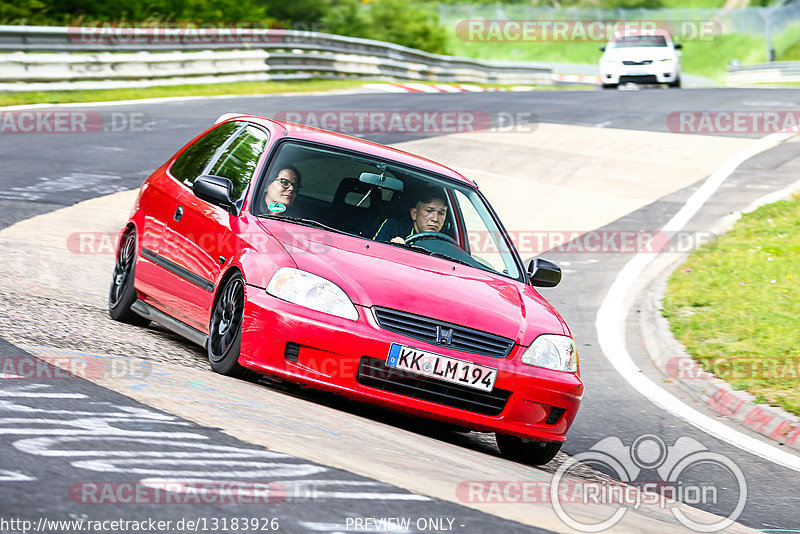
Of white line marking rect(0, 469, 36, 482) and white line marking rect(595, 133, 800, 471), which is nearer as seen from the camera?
white line marking rect(0, 469, 36, 482)

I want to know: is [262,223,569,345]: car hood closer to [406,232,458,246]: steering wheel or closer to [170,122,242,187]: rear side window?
[406,232,458,246]: steering wheel

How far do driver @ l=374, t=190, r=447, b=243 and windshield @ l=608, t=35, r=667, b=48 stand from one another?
27.3 meters

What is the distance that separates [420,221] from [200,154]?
1801 mm

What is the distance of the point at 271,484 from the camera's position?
13.8 feet

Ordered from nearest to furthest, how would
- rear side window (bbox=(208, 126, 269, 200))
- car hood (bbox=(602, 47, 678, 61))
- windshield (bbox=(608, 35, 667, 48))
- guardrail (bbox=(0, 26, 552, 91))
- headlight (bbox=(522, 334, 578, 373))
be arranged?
headlight (bbox=(522, 334, 578, 373))
rear side window (bbox=(208, 126, 269, 200))
guardrail (bbox=(0, 26, 552, 91))
car hood (bbox=(602, 47, 678, 61))
windshield (bbox=(608, 35, 667, 48))

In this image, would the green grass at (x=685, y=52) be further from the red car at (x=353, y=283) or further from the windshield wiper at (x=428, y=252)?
the windshield wiper at (x=428, y=252)

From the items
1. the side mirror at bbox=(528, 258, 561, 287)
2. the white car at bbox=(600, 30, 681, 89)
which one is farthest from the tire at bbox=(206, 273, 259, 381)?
the white car at bbox=(600, 30, 681, 89)

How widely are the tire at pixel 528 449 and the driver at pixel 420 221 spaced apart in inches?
56.7

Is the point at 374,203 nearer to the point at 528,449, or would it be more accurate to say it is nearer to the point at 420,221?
the point at 420,221

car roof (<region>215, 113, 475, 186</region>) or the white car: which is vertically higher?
car roof (<region>215, 113, 475, 186</region>)

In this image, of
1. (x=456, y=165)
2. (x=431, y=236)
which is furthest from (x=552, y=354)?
(x=456, y=165)

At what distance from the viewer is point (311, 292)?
6.07 metres

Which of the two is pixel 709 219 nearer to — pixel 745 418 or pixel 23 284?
pixel 745 418

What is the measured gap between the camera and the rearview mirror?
733 cm
